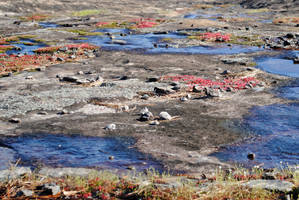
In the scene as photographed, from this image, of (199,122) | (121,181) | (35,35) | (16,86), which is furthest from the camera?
(35,35)

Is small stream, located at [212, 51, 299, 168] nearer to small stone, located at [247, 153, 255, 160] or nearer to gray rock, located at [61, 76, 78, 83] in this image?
small stone, located at [247, 153, 255, 160]

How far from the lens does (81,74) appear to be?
2741 centimetres

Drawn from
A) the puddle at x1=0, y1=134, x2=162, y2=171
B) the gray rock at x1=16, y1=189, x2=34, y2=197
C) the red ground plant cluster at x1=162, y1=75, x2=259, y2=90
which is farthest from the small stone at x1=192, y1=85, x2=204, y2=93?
the gray rock at x1=16, y1=189, x2=34, y2=197

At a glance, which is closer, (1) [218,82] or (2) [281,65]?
(1) [218,82]

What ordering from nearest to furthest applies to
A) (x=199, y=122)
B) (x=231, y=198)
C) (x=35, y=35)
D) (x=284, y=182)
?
(x=231, y=198), (x=284, y=182), (x=199, y=122), (x=35, y=35)

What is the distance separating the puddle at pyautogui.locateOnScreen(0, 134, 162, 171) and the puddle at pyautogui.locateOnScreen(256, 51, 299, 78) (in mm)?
17990

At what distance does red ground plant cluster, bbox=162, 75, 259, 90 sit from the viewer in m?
22.8

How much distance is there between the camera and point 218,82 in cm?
2372

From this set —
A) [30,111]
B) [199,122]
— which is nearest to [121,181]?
[199,122]

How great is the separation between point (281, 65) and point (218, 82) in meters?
9.89

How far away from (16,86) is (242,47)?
27540 mm

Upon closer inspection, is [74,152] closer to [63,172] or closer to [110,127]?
[63,172]

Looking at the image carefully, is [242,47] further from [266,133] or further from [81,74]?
[266,133]

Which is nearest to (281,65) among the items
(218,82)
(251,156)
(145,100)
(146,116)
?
(218,82)
